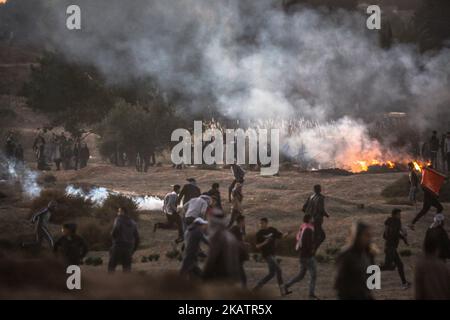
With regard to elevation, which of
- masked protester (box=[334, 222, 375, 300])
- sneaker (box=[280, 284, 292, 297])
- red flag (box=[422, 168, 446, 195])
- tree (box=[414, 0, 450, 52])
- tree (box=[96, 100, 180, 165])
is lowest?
sneaker (box=[280, 284, 292, 297])

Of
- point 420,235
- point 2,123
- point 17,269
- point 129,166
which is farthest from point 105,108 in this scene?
point 17,269

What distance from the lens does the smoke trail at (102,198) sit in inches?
1171

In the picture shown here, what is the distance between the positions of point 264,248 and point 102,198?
14.8 metres

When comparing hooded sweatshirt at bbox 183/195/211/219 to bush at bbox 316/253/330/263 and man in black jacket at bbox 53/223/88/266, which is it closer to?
man in black jacket at bbox 53/223/88/266

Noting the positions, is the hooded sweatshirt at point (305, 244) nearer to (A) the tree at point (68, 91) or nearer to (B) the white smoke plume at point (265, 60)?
Answer: (B) the white smoke plume at point (265, 60)

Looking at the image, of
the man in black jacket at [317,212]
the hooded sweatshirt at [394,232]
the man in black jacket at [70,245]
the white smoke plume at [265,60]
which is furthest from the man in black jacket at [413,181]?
the white smoke plume at [265,60]

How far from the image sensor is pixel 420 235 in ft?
80.1

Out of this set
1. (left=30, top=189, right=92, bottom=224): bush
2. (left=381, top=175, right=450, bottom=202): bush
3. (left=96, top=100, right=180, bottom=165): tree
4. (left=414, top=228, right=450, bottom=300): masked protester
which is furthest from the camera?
(left=96, top=100, right=180, bottom=165): tree

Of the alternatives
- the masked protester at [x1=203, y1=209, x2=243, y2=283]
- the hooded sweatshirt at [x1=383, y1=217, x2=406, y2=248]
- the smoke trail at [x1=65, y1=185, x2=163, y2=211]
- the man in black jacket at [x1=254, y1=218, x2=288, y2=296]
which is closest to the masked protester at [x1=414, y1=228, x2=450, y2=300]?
the masked protester at [x1=203, y1=209, x2=243, y2=283]

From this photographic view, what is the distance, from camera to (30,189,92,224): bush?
27239 millimetres

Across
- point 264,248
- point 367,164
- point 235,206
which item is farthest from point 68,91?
point 264,248

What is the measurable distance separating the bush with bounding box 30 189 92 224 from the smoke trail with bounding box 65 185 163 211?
672mm

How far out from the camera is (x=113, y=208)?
2839 cm
